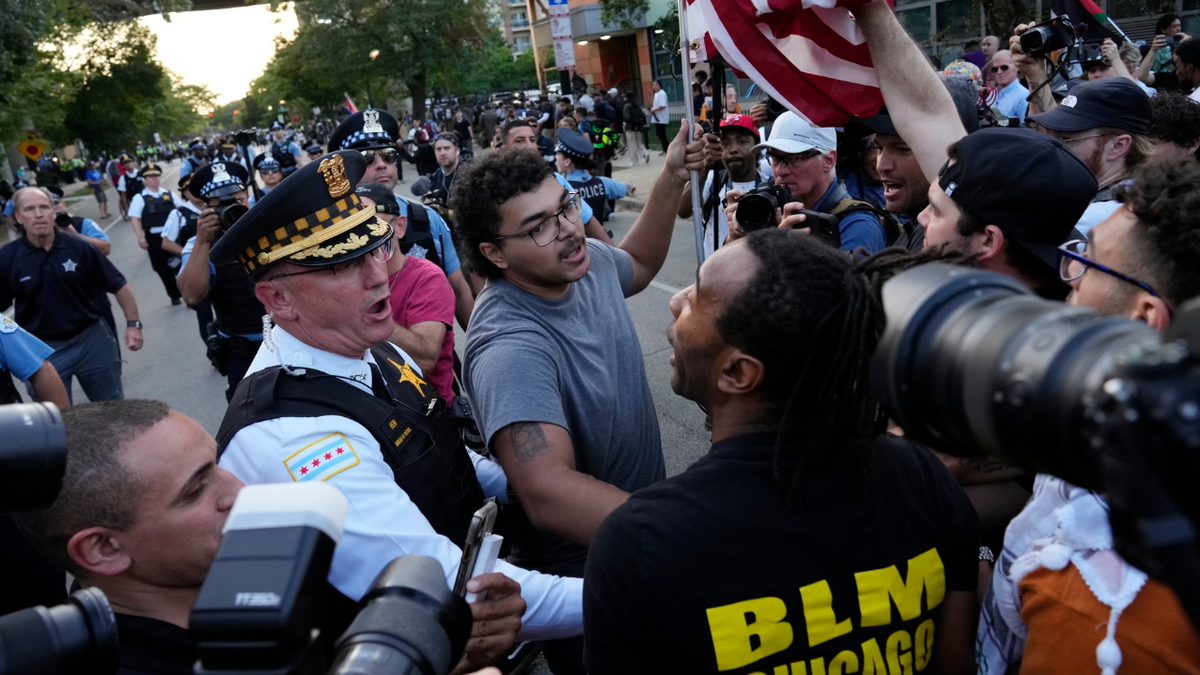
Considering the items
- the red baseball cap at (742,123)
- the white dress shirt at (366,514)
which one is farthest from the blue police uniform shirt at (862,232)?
the white dress shirt at (366,514)

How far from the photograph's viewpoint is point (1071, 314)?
0.74 metres

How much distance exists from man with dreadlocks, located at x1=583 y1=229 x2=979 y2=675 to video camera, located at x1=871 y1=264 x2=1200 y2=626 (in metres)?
0.57

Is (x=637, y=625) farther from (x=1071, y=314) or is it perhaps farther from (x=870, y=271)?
(x=1071, y=314)

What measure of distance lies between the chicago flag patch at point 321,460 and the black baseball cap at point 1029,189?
5.62ft

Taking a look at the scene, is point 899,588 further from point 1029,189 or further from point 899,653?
point 1029,189

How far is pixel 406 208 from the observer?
4945 millimetres

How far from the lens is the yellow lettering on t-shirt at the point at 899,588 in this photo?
4.75ft

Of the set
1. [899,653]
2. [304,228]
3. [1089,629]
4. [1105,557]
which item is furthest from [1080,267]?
[304,228]

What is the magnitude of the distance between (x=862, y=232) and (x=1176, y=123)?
2.10 metres

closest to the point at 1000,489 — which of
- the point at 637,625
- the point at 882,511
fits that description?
the point at 882,511

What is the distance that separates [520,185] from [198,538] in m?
1.39

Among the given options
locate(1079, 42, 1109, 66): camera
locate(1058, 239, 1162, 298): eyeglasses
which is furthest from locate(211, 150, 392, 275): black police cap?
locate(1079, 42, 1109, 66): camera

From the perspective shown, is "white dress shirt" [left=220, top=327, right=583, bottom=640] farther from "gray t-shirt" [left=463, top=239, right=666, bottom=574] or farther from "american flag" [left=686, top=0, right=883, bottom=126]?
"american flag" [left=686, top=0, right=883, bottom=126]

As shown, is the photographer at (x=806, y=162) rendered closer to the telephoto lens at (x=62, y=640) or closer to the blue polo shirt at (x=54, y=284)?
the telephoto lens at (x=62, y=640)
